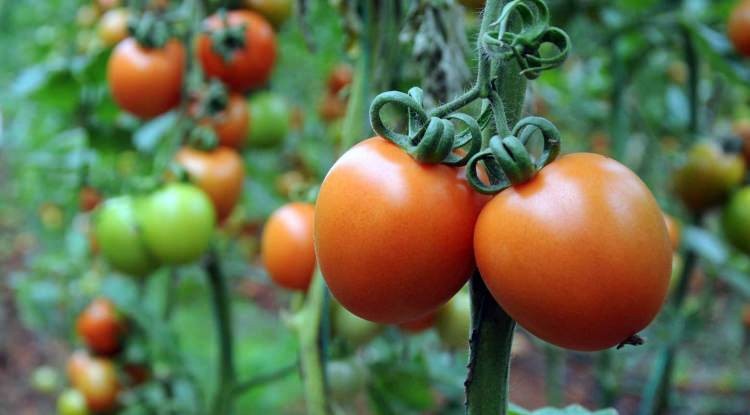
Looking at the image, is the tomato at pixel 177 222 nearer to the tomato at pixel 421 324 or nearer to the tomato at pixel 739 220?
the tomato at pixel 421 324

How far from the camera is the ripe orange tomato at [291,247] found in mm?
717

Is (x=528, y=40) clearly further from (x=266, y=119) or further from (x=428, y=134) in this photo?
(x=266, y=119)

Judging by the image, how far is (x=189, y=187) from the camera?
2.92ft

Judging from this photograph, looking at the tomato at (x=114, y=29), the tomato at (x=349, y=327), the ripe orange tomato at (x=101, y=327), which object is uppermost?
the tomato at (x=114, y=29)

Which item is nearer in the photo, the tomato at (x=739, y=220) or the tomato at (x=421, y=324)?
the tomato at (x=421, y=324)

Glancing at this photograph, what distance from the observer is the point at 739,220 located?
115 centimetres

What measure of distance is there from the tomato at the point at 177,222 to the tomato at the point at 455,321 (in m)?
0.32

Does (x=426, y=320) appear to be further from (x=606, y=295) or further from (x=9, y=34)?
(x=9, y=34)

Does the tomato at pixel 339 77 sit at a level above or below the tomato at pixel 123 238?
below

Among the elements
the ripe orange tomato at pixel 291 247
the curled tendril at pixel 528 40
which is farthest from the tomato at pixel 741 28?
the curled tendril at pixel 528 40

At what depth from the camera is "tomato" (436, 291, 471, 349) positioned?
77 cm

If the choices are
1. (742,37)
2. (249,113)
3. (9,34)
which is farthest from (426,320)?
(9,34)

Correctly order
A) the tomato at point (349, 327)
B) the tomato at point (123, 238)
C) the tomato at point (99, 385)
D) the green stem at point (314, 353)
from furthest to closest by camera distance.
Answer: the tomato at point (99, 385), the tomato at point (123, 238), the tomato at point (349, 327), the green stem at point (314, 353)

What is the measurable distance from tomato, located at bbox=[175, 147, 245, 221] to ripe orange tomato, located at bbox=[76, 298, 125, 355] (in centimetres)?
46
